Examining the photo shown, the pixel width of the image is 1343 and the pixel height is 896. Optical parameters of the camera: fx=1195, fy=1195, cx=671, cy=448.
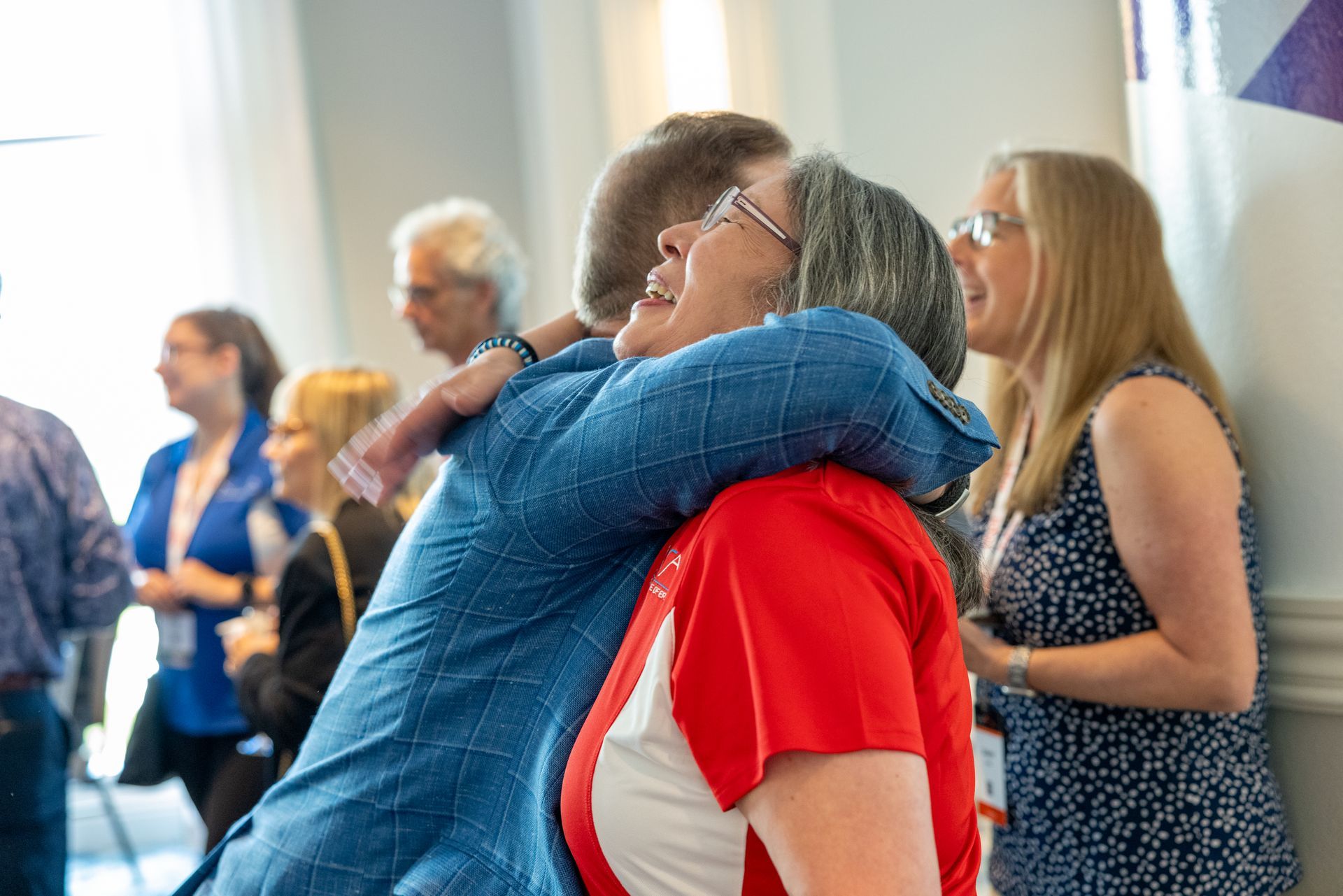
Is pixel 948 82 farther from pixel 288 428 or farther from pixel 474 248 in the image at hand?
pixel 288 428

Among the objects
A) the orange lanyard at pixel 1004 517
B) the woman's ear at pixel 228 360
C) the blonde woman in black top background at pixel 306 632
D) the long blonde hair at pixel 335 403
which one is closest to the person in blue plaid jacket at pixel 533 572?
the blonde woman in black top background at pixel 306 632

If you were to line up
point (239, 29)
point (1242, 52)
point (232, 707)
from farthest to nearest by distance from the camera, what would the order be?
point (239, 29), point (232, 707), point (1242, 52)

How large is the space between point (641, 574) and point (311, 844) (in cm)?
45

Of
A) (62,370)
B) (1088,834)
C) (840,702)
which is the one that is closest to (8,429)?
(62,370)

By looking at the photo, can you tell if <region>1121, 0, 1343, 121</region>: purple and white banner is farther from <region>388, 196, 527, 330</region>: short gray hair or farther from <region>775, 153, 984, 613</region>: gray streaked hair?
<region>388, 196, 527, 330</region>: short gray hair

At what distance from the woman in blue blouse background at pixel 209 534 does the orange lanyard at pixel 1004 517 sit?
5.63 ft

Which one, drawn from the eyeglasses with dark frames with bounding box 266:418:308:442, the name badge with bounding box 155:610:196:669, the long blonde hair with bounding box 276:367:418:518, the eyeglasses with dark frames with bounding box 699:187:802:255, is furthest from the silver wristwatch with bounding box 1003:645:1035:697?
the name badge with bounding box 155:610:196:669

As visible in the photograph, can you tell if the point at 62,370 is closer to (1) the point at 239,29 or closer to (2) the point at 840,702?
(2) the point at 840,702

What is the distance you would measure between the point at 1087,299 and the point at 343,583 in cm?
139

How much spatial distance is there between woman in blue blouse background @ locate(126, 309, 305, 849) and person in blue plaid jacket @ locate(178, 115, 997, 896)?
170cm

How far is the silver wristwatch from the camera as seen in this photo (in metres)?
1.87

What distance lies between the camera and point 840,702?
88 centimetres

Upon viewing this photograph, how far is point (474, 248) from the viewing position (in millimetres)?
3418

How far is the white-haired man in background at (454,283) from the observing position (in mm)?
3398
